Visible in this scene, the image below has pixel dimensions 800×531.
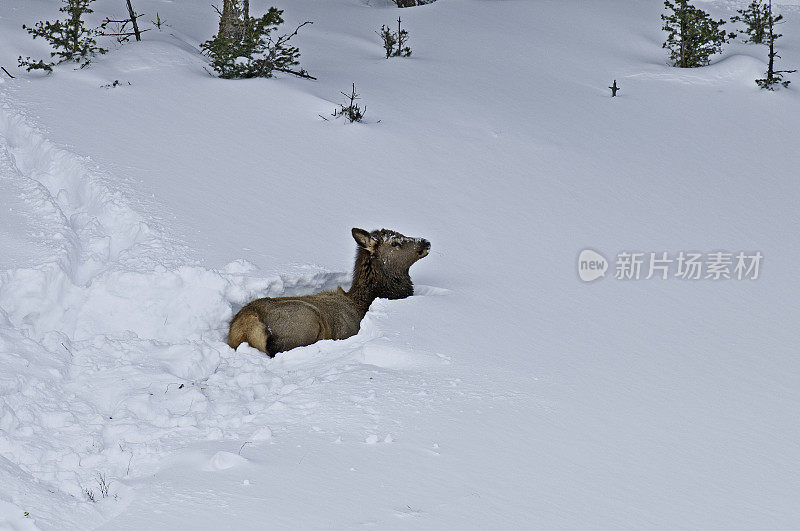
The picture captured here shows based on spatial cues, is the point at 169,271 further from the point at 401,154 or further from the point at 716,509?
the point at 716,509

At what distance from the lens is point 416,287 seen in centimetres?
821

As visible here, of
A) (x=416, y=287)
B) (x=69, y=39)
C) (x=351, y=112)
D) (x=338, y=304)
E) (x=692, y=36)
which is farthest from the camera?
(x=692, y=36)

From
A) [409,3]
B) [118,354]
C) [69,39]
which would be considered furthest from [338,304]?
[409,3]

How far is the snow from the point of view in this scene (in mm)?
4090

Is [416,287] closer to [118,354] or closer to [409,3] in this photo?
[118,354]

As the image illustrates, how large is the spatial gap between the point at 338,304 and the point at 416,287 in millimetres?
904

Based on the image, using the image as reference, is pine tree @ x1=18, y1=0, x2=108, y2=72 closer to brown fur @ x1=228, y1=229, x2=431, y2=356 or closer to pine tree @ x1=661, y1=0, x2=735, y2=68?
brown fur @ x1=228, y1=229, x2=431, y2=356
